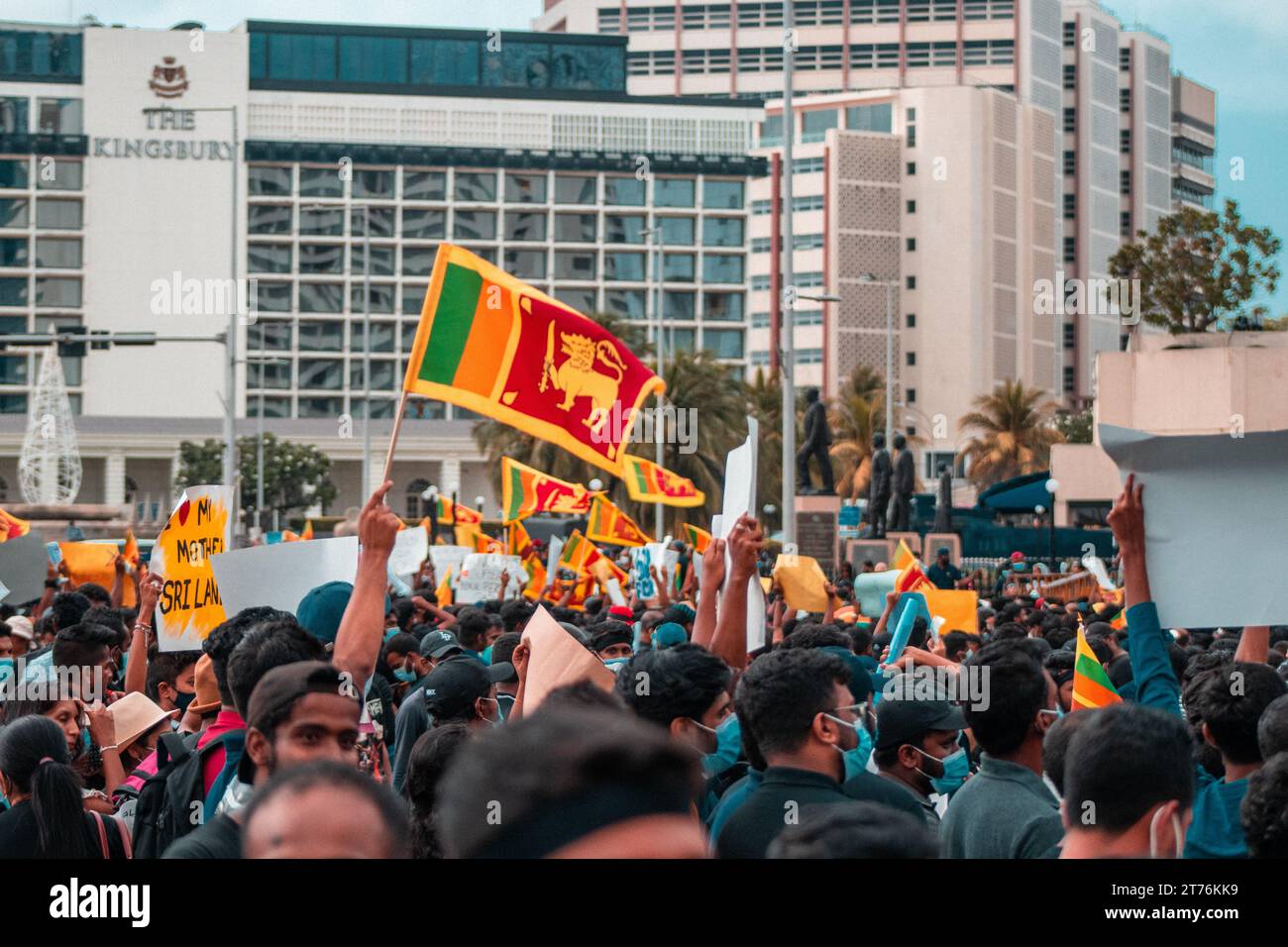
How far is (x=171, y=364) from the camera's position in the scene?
8650 centimetres

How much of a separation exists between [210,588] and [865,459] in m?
60.6

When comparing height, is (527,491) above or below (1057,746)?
above

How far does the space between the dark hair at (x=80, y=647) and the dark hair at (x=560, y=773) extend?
5600mm

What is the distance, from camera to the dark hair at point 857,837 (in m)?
2.31

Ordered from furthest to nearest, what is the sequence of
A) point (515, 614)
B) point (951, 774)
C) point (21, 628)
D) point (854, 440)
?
point (854, 440)
point (515, 614)
point (21, 628)
point (951, 774)

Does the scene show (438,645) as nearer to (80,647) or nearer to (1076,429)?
(80,647)

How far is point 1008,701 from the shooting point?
4570mm

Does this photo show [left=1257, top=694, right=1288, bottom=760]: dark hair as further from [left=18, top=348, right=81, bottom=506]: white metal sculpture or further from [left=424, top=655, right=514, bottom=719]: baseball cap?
[left=18, top=348, right=81, bottom=506]: white metal sculpture

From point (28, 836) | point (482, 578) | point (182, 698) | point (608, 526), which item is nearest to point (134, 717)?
point (182, 698)

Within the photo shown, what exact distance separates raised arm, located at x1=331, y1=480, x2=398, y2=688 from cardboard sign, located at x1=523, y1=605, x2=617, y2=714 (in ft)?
1.47

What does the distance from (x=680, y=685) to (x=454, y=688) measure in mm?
1323

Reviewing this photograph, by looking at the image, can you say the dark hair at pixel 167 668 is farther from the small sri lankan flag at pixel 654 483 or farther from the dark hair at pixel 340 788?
the small sri lankan flag at pixel 654 483

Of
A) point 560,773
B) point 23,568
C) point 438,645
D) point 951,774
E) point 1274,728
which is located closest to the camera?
point 560,773

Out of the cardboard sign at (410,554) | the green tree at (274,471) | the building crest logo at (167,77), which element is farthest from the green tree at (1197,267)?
the building crest logo at (167,77)
